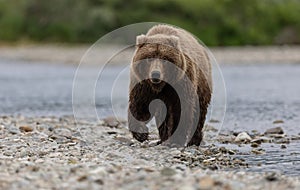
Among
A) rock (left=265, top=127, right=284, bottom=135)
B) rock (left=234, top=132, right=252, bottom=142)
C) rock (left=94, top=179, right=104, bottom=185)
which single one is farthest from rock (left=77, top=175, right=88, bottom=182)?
rock (left=265, top=127, right=284, bottom=135)

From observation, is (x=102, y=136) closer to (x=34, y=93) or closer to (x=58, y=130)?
(x=58, y=130)

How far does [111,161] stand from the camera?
8492 mm

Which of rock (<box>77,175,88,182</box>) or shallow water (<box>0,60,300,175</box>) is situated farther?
shallow water (<box>0,60,300,175</box>)

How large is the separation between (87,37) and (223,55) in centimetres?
1536

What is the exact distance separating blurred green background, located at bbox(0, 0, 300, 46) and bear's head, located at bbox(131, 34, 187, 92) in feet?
143

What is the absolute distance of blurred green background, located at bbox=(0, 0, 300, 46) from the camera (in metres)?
53.5

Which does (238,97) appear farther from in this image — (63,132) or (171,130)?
(171,130)

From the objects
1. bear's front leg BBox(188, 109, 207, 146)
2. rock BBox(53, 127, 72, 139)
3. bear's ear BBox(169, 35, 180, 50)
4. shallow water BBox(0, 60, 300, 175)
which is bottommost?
shallow water BBox(0, 60, 300, 175)

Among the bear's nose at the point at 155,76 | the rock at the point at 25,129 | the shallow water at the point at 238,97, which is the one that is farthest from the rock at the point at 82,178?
the rock at the point at 25,129

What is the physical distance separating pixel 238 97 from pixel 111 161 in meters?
11.2

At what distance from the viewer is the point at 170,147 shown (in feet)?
31.2

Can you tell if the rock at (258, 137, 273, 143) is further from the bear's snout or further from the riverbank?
the riverbank

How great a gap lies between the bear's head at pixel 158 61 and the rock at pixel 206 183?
214cm

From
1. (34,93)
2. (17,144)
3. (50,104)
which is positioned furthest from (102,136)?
(34,93)
